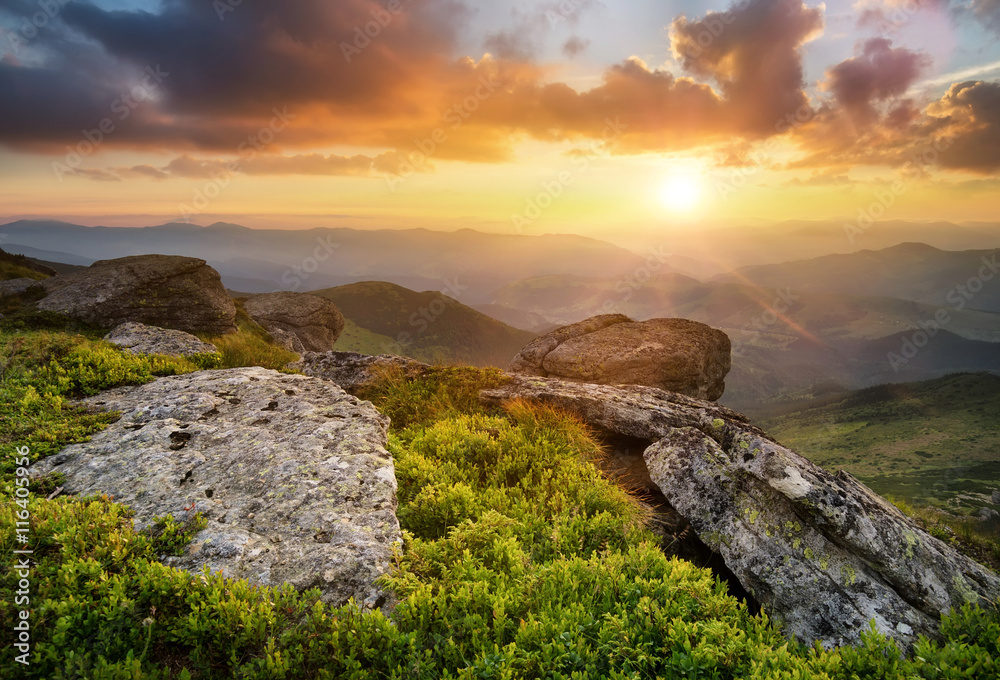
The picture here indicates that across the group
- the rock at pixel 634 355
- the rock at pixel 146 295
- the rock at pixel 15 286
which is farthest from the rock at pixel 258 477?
the rock at pixel 15 286

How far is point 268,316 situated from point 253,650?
157 ft

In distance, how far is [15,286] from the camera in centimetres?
2516

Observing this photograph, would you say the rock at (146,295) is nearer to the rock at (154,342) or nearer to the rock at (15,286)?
the rock at (15,286)

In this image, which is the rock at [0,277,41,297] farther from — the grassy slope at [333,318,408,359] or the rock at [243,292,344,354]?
the grassy slope at [333,318,408,359]

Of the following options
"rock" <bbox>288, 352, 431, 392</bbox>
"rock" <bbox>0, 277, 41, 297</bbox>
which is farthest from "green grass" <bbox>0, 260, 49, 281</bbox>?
"rock" <bbox>288, 352, 431, 392</bbox>

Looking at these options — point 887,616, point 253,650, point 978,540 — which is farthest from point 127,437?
point 978,540

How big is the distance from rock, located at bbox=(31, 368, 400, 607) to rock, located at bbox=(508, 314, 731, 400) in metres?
10.1

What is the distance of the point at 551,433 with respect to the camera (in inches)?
408

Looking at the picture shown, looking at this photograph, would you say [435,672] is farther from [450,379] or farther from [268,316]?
[268,316]

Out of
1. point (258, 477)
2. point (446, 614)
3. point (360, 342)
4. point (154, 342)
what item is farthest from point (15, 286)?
point (360, 342)

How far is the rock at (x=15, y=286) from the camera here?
24.4 metres

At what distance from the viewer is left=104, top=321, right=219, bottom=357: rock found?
1480 centimetres

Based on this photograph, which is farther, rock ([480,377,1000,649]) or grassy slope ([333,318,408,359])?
grassy slope ([333,318,408,359])

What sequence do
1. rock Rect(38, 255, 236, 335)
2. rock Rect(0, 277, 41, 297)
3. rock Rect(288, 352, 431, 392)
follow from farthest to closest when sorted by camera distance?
rock Rect(0, 277, 41, 297), rock Rect(38, 255, 236, 335), rock Rect(288, 352, 431, 392)
